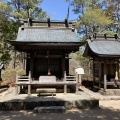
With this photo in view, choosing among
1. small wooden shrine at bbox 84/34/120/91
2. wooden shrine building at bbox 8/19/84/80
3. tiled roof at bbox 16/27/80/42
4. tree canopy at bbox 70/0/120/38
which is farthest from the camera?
tree canopy at bbox 70/0/120/38

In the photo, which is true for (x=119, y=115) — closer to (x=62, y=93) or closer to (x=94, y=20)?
(x=62, y=93)

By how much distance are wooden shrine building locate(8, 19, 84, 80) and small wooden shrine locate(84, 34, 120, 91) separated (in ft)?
7.07

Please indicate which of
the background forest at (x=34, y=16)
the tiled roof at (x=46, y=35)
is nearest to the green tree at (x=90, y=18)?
the background forest at (x=34, y=16)

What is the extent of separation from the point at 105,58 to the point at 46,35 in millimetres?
5561

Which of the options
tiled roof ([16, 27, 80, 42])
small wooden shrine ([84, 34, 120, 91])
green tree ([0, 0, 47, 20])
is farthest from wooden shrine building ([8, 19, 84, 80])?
green tree ([0, 0, 47, 20])

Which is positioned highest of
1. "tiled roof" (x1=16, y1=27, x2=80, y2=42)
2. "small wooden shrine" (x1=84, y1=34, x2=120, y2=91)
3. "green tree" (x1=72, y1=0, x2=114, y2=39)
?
"green tree" (x1=72, y1=0, x2=114, y2=39)

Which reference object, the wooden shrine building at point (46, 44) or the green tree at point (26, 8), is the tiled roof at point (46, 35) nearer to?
the wooden shrine building at point (46, 44)

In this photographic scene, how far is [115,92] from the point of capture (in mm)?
16844

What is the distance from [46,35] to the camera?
58.2ft

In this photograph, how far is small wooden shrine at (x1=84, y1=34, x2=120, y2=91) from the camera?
666 inches

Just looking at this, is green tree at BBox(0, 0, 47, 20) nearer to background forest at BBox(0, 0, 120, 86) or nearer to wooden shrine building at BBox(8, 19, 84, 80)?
background forest at BBox(0, 0, 120, 86)

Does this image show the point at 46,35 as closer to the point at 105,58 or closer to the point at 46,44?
the point at 46,44

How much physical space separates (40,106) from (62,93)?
494 centimetres

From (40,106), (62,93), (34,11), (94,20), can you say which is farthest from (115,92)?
(34,11)
